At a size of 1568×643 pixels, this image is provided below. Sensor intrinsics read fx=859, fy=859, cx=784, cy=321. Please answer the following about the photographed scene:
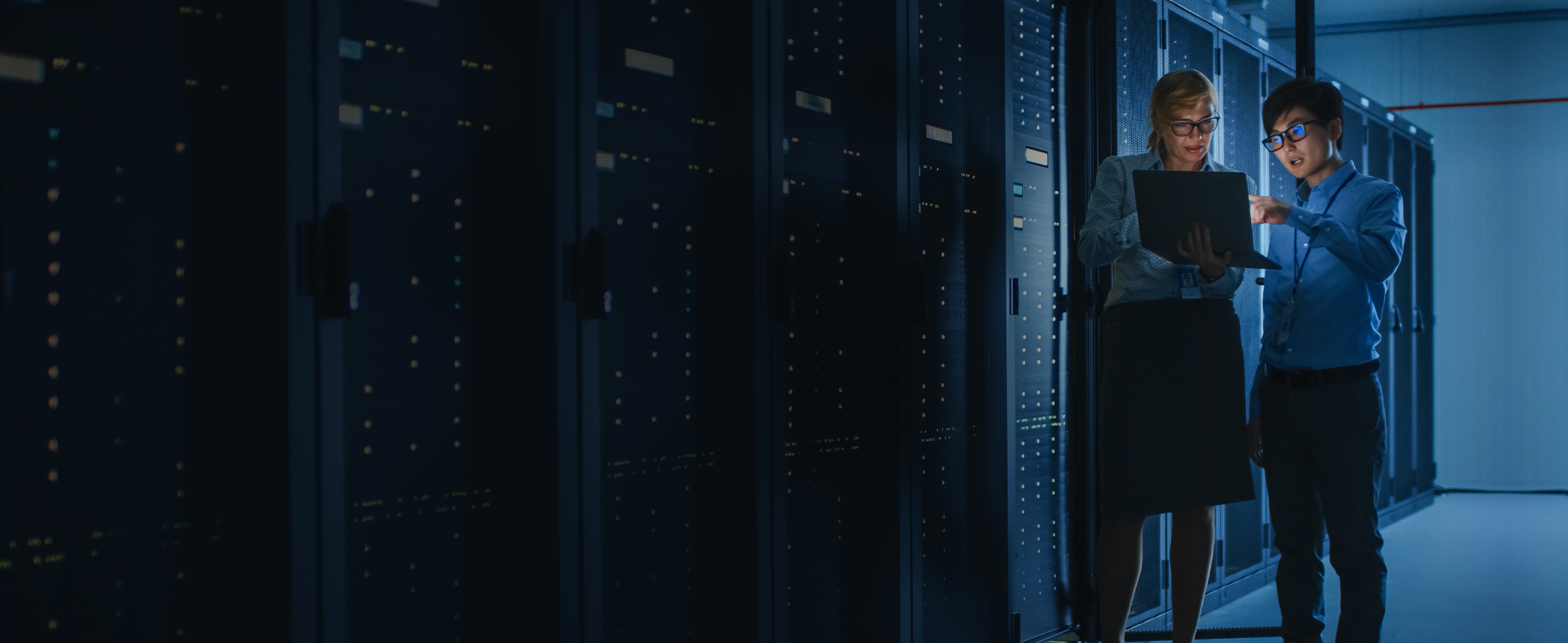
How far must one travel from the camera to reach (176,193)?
115 centimetres

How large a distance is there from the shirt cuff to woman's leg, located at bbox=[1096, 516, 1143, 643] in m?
0.69

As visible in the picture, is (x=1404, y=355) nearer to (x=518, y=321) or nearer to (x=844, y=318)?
(x=844, y=318)

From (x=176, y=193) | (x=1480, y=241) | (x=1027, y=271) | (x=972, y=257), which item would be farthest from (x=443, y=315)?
(x=1480, y=241)

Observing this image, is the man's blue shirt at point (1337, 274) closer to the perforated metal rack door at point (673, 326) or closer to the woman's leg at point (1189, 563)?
the woman's leg at point (1189, 563)

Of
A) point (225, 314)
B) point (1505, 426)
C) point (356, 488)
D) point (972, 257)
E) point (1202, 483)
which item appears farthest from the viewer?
point (1505, 426)

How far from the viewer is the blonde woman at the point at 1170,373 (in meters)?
1.84

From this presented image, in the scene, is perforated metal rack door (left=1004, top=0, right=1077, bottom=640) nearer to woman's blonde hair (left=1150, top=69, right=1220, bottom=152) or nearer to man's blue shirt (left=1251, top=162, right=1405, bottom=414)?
woman's blonde hair (left=1150, top=69, right=1220, bottom=152)

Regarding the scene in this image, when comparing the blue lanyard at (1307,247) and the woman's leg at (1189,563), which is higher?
the blue lanyard at (1307,247)

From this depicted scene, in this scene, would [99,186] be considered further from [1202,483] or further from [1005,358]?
[1202,483]

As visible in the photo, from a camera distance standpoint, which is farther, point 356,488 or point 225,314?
point 356,488

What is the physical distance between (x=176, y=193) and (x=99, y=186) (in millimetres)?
84

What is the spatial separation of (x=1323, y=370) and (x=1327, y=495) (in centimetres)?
26

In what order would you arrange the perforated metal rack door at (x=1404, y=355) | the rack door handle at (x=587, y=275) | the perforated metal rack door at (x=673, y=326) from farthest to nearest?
the perforated metal rack door at (x=1404, y=355) → the perforated metal rack door at (x=673, y=326) → the rack door handle at (x=587, y=275)

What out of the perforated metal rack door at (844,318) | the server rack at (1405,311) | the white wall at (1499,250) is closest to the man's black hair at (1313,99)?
the perforated metal rack door at (844,318)
